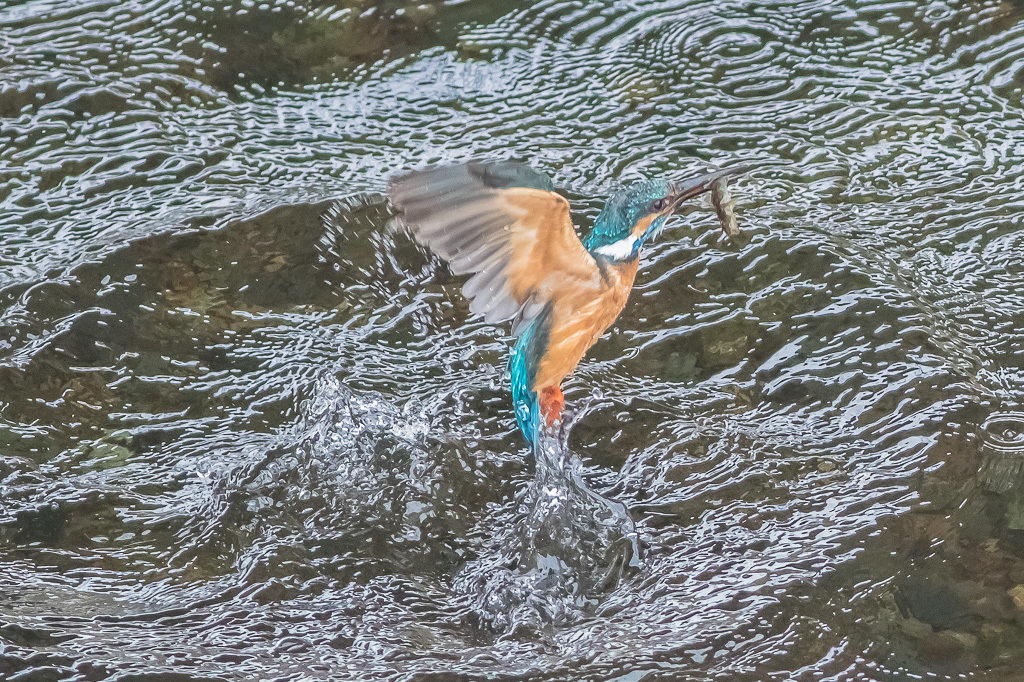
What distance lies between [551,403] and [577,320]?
278 millimetres

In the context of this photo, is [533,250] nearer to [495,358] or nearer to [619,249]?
[619,249]

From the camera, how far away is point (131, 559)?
2801 mm

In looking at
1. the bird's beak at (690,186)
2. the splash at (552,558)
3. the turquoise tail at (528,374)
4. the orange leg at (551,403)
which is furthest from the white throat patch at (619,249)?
the splash at (552,558)

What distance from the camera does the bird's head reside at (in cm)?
307

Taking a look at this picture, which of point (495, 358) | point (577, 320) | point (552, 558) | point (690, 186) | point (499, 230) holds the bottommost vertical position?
point (552, 558)

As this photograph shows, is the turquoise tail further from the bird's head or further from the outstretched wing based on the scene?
the bird's head

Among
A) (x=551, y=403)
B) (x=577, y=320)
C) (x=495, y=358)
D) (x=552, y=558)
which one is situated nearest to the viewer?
(x=552, y=558)

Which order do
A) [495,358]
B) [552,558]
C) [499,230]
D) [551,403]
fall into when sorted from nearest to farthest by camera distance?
[499,230] → [552,558] → [551,403] → [495,358]

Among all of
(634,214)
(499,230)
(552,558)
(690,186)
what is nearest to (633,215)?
(634,214)

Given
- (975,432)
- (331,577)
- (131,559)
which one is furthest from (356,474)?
(975,432)

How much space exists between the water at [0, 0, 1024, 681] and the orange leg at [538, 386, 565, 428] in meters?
0.12

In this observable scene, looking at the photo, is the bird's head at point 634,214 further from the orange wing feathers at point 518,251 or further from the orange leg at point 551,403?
the orange leg at point 551,403

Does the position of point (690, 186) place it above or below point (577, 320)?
above

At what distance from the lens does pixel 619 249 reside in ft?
10.0
